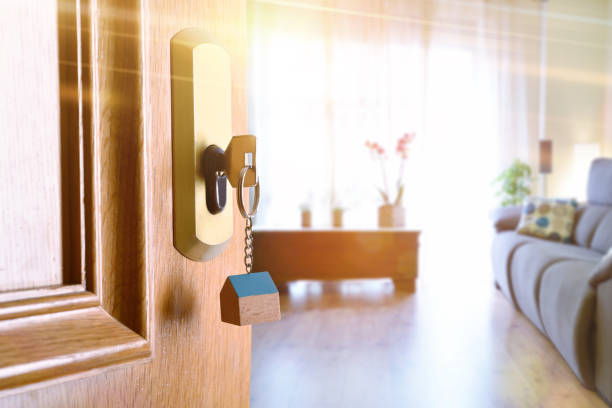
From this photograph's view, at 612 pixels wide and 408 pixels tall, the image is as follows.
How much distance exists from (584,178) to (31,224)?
5.32 m

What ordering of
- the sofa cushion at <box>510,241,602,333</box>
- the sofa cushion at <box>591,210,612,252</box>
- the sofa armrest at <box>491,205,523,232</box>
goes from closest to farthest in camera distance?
the sofa cushion at <box>510,241,602,333</box> < the sofa cushion at <box>591,210,612,252</box> < the sofa armrest at <box>491,205,523,232</box>

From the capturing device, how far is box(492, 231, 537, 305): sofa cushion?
9.98ft

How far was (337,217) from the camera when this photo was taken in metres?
3.79

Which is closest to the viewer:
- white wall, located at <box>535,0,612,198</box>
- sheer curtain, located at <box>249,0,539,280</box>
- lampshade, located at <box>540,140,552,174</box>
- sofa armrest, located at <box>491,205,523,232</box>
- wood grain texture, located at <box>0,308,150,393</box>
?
wood grain texture, located at <box>0,308,150,393</box>

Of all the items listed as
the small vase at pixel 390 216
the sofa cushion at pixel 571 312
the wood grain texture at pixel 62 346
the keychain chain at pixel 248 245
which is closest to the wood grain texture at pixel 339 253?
the small vase at pixel 390 216

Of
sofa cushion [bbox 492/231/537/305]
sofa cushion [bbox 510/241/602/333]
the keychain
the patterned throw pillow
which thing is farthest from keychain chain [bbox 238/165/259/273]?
the patterned throw pillow

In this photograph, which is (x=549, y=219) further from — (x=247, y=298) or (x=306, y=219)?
(x=247, y=298)

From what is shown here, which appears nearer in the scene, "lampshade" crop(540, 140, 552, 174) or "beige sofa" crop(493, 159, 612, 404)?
"beige sofa" crop(493, 159, 612, 404)

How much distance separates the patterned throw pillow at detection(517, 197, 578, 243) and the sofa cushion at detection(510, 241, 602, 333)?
0.20 meters

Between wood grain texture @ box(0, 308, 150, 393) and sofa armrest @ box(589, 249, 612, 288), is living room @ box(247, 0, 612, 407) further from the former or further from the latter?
wood grain texture @ box(0, 308, 150, 393)

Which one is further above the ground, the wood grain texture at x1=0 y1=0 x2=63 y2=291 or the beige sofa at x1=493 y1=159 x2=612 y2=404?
the wood grain texture at x1=0 y1=0 x2=63 y2=291

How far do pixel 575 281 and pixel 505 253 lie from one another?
3.90 feet

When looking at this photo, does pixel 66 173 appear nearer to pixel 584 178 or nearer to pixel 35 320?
pixel 35 320

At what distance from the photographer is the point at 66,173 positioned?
0.27 metres
